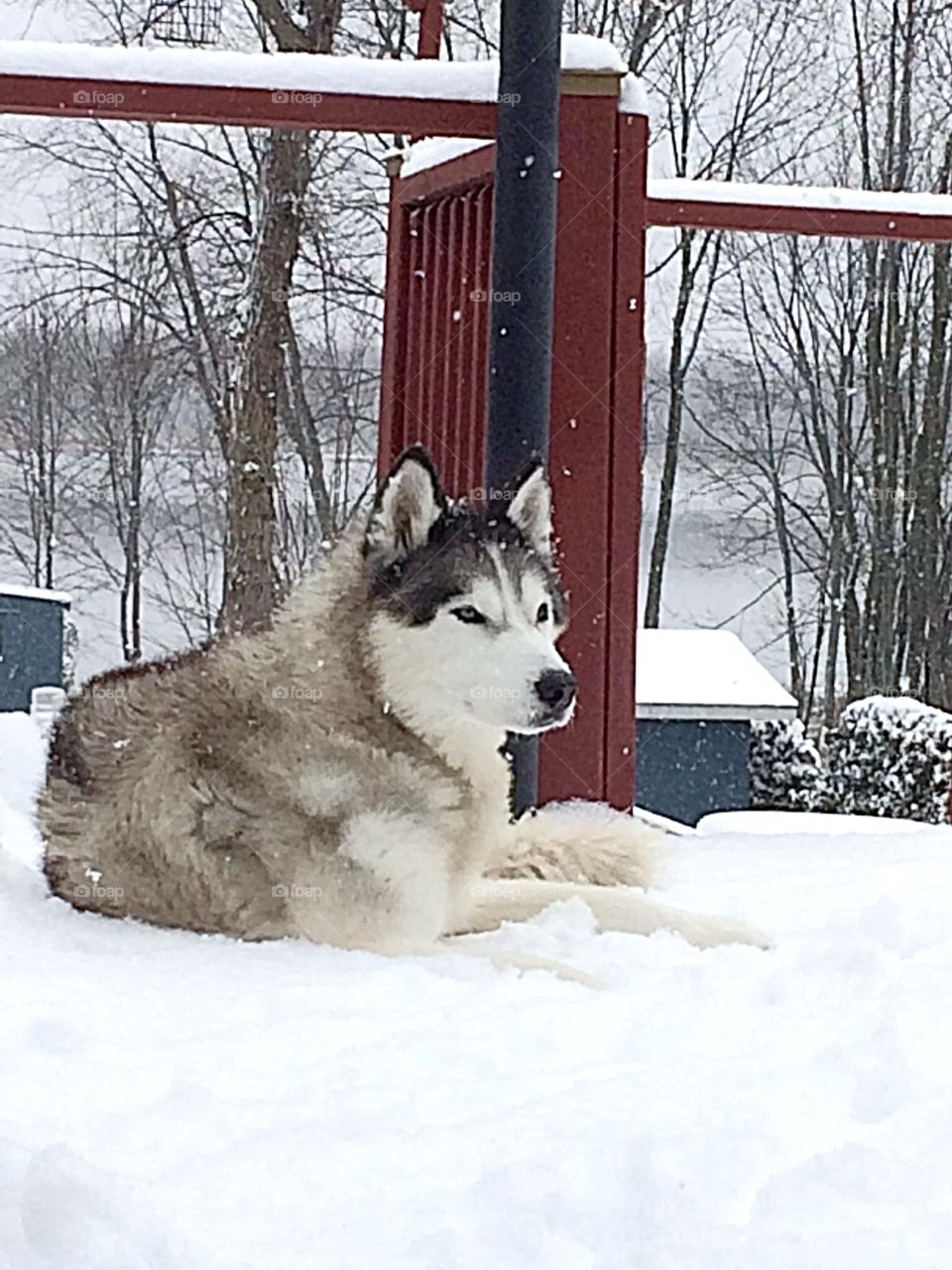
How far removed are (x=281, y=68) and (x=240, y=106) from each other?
0.14 meters

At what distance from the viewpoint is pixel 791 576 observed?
14266mm

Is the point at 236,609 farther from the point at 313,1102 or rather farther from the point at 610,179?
the point at 313,1102

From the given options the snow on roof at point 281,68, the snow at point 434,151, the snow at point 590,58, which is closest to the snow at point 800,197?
the snow at point 434,151

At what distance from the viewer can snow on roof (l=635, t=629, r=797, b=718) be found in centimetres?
986

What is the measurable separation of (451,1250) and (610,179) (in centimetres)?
316

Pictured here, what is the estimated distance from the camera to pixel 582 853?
310 cm

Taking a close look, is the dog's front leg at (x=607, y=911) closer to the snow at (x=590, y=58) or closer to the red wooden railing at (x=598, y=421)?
the red wooden railing at (x=598, y=421)

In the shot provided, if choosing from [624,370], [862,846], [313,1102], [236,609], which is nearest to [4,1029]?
[313,1102]

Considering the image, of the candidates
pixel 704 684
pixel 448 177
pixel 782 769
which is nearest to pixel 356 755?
pixel 448 177

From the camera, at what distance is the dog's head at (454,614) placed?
8.68ft

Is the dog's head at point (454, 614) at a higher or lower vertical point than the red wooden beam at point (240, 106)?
lower

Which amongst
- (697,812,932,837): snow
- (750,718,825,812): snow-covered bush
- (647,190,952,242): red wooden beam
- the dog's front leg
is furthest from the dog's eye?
(750,718,825,812): snow-covered bush

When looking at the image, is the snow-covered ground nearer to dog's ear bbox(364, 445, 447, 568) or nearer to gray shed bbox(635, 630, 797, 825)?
dog's ear bbox(364, 445, 447, 568)

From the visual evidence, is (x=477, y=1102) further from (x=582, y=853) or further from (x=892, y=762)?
(x=892, y=762)
